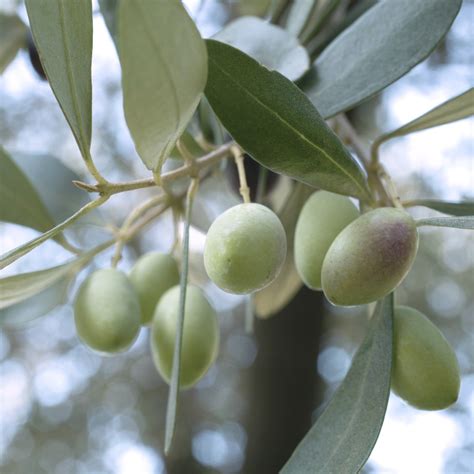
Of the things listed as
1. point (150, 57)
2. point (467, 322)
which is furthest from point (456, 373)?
point (467, 322)

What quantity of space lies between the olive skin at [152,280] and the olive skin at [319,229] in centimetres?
18

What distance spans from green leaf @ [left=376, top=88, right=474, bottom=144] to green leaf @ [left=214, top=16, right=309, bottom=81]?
107mm

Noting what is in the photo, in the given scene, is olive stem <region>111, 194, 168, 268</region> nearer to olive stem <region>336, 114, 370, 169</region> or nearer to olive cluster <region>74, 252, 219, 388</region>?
olive cluster <region>74, 252, 219, 388</region>

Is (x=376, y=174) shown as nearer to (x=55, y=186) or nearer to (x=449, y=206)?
(x=449, y=206)

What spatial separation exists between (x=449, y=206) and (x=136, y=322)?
1.01 feet

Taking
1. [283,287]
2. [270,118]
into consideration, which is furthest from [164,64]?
[283,287]

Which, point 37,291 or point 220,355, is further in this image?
point 220,355

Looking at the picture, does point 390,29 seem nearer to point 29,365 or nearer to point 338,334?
point 338,334

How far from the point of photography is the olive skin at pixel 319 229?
0.55 metres

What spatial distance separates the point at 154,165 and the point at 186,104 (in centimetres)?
10

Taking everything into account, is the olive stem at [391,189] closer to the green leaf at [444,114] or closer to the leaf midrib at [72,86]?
the green leaf at [444,114]

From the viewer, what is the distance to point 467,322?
2984mm

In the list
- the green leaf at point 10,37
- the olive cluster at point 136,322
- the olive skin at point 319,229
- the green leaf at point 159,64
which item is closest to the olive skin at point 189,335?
the olive cluster at point 136,322

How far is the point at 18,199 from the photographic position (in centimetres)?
74
